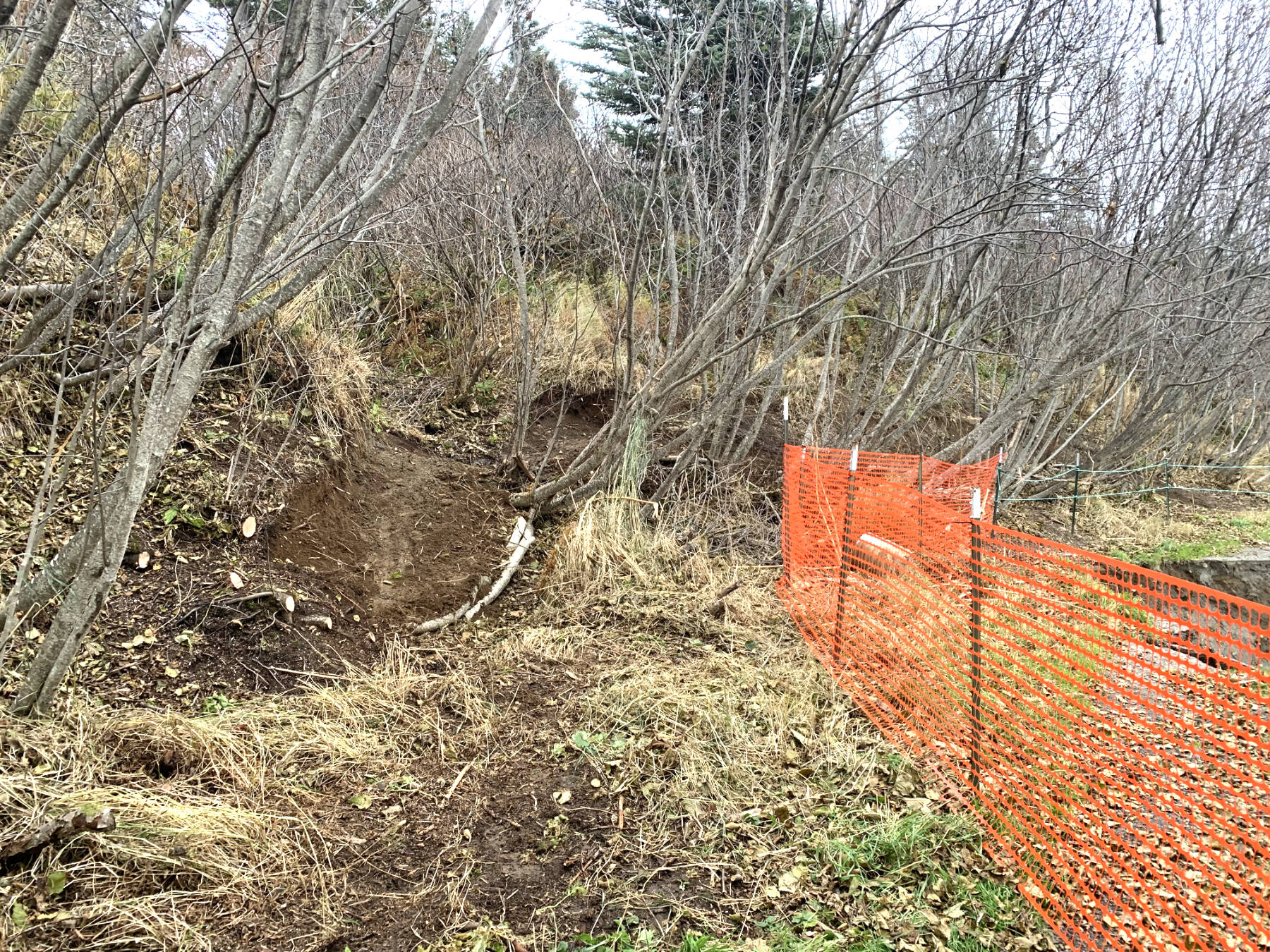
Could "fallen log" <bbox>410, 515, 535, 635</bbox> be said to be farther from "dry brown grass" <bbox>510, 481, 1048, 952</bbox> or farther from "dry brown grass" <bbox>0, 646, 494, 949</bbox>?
"dry brown grass" <bbox>0, 646, 494, 949</bbox>

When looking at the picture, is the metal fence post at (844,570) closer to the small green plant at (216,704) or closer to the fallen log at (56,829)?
the small green plant at (216,704)

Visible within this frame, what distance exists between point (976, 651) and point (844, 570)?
143 cm

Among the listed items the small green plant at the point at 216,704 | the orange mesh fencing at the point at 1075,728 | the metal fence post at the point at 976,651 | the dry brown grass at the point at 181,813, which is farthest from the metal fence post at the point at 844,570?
the small green plant at the point at 216,704

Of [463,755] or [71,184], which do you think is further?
[463,755]

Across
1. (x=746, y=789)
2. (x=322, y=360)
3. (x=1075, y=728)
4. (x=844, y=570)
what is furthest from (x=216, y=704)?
(x=1075, y=728)

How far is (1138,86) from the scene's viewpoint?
26.5ft

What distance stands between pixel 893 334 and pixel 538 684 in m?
6.70

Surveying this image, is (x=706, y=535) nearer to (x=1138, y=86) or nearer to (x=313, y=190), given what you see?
(x=313, y=190)

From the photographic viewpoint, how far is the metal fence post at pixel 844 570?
4531mm

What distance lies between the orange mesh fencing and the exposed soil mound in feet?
8.54

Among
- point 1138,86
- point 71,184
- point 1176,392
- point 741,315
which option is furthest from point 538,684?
point 1176,392

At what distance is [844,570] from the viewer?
4.58m

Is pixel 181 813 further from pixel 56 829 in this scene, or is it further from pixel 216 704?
pixel 216 704

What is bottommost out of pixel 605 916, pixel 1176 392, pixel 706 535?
pixel 605 916
